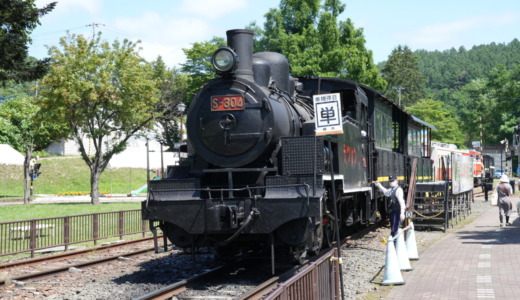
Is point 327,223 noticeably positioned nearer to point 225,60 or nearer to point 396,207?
point 396,207

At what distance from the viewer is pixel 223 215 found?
947cm

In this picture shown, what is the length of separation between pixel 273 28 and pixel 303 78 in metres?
31.8

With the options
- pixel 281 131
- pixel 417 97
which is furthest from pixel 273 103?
pixel 417 97

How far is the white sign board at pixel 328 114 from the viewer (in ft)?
28.8

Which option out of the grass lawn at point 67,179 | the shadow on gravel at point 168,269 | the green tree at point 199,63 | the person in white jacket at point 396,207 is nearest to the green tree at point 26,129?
the grass lawn at point 67,179

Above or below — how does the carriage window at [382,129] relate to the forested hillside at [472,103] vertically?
below

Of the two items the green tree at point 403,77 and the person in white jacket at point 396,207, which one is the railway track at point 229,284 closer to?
the person in white jacket at point 396,207

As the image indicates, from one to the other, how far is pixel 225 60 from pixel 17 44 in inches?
333

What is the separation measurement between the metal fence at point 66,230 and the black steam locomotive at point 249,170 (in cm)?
516

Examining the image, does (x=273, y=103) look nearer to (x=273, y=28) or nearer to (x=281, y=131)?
(x=281, y=131)

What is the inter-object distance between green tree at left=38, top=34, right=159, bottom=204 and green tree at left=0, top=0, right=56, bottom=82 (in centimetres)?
1325

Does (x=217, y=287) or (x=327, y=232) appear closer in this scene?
(x=217, y=287)

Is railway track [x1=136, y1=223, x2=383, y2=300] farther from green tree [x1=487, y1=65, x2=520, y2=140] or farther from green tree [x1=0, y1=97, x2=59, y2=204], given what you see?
green tree [x1=487, y1=65, x2=520, y2=140]

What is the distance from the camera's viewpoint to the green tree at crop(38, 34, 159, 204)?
30.3 meters
